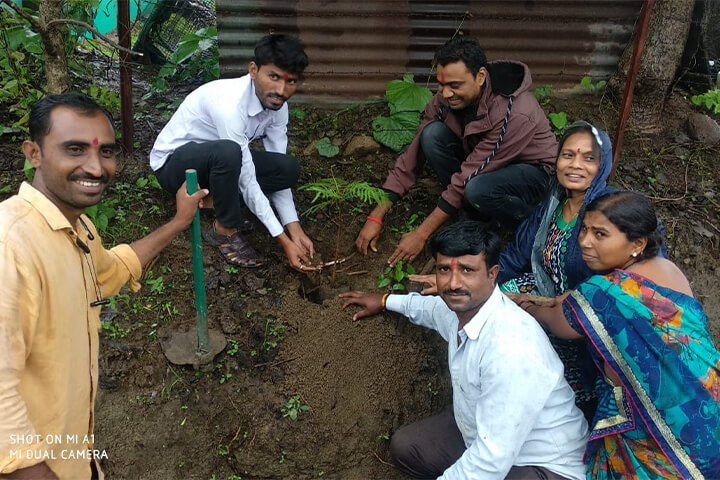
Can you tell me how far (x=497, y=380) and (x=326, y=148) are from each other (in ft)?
9.65

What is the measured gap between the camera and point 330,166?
4883 millimetres

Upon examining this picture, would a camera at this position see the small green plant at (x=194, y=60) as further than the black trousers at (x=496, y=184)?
Yes

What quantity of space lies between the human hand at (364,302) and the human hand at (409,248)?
35cm

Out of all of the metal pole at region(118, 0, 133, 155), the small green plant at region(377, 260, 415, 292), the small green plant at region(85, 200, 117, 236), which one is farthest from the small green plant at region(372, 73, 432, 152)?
the small green plant at region(85, 200, 117, 236)

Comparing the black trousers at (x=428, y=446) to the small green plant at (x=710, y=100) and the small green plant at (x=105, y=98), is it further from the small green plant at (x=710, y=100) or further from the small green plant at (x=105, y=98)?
the small green plant at (x=710, y=100)

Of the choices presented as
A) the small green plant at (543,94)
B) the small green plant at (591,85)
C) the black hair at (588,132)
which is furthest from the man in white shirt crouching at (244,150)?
the small green plant at (591,85)

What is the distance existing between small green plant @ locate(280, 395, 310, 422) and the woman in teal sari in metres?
1.48

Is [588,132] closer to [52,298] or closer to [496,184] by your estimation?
A: [496,184]

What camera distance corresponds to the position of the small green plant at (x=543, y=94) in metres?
5.35

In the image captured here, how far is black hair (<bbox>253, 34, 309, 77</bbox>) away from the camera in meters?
3.44

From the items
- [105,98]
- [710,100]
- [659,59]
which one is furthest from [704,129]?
[105,98]

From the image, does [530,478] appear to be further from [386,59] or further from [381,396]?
[386,59]

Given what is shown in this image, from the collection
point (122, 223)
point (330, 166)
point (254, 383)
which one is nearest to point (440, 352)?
point (254, 383)

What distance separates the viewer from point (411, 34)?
5.26 metres
